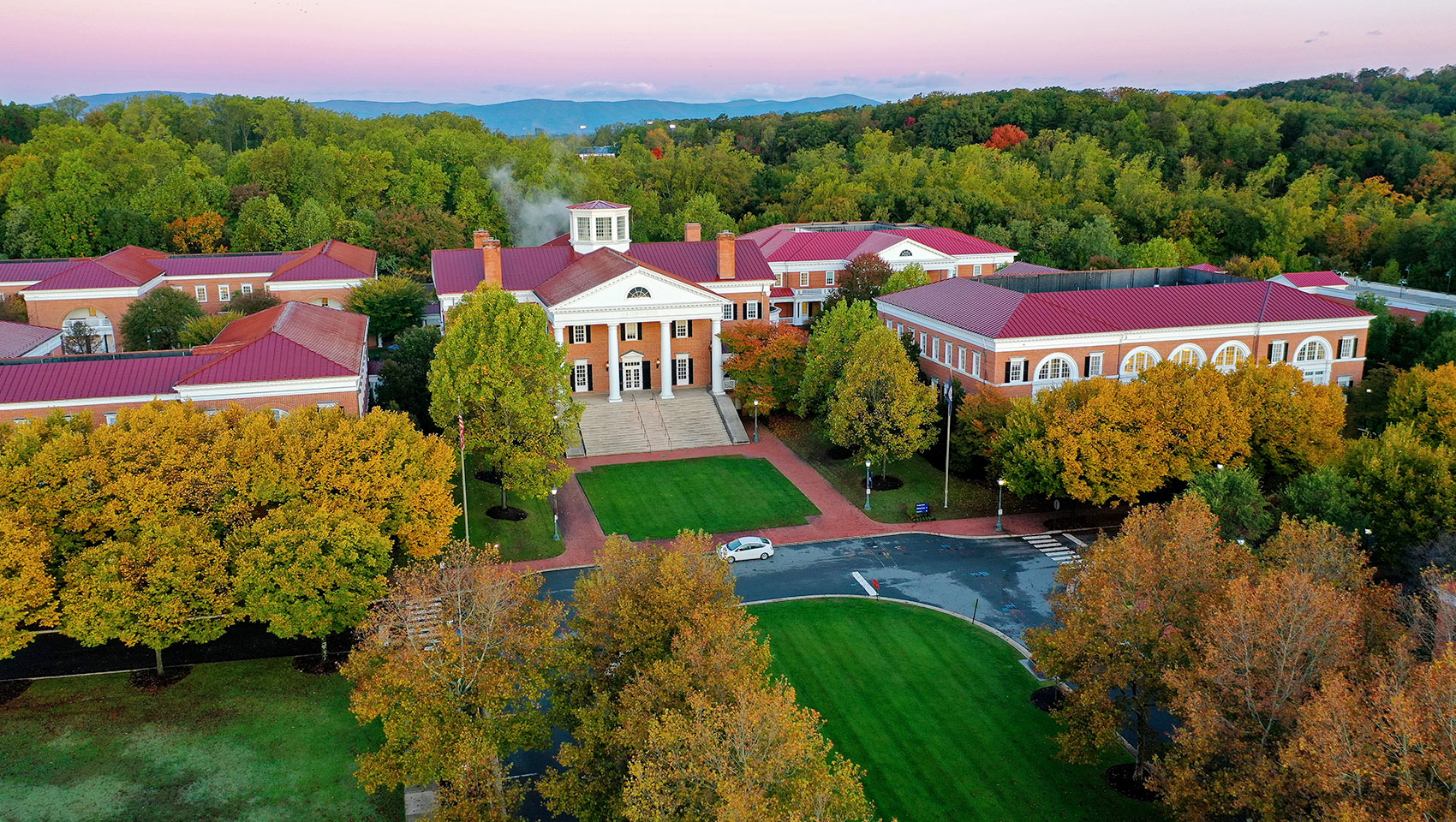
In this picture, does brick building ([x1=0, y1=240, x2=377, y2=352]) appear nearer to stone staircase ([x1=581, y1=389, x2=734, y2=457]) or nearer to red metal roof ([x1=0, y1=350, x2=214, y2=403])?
stone staircase ([x1=581, y1=389, x2=734, y2=457])

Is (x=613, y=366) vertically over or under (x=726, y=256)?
under

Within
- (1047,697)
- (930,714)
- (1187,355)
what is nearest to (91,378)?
(930,714)

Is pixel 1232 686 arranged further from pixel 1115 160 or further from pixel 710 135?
pixel 710 135

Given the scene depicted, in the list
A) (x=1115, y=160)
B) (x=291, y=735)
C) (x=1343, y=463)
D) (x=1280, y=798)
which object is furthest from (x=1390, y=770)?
(x=1115, y=160)

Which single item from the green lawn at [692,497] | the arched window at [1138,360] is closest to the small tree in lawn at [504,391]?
the green lawn at [692,497]

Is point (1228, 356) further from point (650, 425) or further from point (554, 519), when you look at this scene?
point (554, 519)
